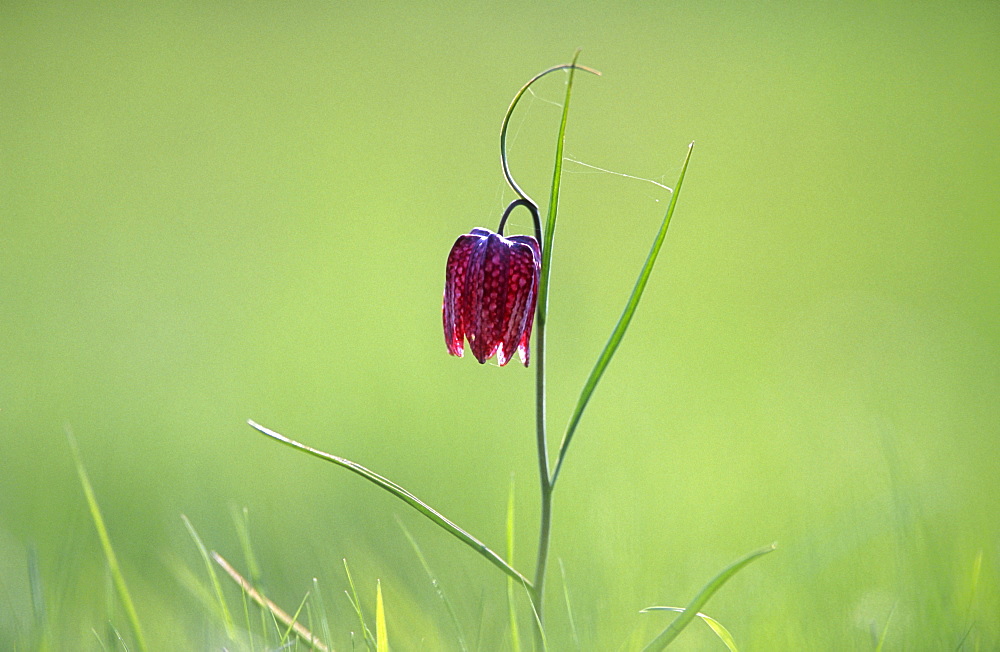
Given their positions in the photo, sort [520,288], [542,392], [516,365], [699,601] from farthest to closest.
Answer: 1. [516,365]
2. [520,288]
3. [542,392]
4. [699,601]

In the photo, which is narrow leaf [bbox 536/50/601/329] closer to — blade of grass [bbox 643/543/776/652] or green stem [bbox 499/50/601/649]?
green stem [bbox 499/50/601/649]

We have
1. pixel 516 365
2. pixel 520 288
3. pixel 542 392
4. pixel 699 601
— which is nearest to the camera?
pixel 699 601

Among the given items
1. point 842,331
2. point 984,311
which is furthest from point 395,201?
point 984,311

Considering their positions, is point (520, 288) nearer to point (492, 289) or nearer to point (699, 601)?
point (492, 289)

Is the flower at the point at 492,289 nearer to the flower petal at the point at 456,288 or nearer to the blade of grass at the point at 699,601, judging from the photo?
the flower petal at the point at 456,288

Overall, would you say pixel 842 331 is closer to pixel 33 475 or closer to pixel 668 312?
pixel 668 312

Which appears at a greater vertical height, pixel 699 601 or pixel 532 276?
pixel 532 276

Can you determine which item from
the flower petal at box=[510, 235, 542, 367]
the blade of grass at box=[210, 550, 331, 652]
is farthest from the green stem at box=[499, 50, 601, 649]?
the blade of grass at box=[210, 550, 331, 652]

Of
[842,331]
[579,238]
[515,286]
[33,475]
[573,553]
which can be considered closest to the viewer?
[515,286]

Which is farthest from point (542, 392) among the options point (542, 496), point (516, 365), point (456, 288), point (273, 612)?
point (516, 365)
